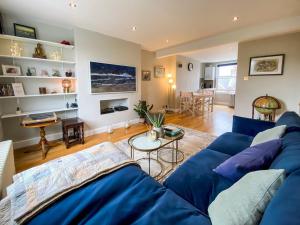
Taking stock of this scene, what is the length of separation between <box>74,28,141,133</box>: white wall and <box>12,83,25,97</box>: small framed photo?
3.42 feet

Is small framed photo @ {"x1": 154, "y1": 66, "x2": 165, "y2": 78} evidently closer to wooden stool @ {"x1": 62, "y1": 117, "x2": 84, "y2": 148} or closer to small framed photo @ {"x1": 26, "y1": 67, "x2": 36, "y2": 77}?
wooden stool @ {"x1": 62, "y1": 117, "x2": 84, "y2": 148}

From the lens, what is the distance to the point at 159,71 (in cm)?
612

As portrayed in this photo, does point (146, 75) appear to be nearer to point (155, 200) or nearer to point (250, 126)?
point (250, 126)

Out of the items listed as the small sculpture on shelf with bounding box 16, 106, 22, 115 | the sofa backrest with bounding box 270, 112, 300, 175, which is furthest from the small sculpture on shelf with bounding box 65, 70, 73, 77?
the sofa backrest with bounding box 270, 112, 300, 175

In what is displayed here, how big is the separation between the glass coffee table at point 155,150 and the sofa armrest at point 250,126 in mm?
968

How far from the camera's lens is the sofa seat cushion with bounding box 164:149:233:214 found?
117cm

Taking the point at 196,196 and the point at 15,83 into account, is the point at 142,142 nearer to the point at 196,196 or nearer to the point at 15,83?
the point at 196,196

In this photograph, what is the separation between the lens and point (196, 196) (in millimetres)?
1185

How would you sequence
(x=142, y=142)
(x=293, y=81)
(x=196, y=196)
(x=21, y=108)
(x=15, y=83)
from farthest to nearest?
(x=293, y=81)
(x=21, y=108)
(x=15, y=83)
(x=142, y=142)
(x=196, y=196)

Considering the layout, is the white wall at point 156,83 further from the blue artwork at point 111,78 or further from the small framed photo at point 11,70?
the small framed photo at point 11,70

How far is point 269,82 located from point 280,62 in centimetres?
47

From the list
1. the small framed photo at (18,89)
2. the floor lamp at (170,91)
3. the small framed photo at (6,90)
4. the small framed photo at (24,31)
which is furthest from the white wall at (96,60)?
the floor lamp at (170,91)

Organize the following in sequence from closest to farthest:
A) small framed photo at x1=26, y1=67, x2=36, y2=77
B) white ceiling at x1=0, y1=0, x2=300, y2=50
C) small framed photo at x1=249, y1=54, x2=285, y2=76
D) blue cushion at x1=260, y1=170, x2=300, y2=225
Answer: blue cushion at x1=260, y1=170, x2=300, y2=225 → white ceiling at x1=0, y1=0, x2=300, y2=50 → small framed photo at x1=26, y1=67, x2=36, y2=77 → small framed photo at x1=249, y1=54, x2=285, y2=76

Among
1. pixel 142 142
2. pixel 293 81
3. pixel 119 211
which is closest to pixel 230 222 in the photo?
pixel 119 211
